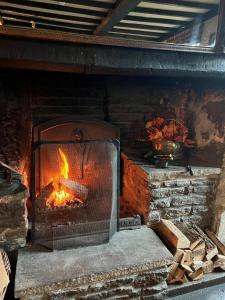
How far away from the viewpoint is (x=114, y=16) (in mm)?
2064

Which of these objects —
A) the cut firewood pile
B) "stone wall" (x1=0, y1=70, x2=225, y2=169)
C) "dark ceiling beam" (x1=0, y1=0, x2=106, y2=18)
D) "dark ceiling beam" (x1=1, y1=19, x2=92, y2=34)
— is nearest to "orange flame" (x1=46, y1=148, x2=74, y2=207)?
"stone wall" (x1=0, y1=70, x2=225, y2=169)

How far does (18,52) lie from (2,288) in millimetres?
1527

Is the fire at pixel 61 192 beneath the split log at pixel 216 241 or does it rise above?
above

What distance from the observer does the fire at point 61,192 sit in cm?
231

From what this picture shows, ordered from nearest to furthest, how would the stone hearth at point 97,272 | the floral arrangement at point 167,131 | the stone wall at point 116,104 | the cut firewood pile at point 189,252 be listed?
the stone hearth at point 97,272, the cut firewood pile at point 189,252, the stone wall at point 116,104, the floral arrangement at point 167,131

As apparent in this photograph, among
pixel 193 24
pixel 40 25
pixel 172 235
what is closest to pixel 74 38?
pixel 40 25

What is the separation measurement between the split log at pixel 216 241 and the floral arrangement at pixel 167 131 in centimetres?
91

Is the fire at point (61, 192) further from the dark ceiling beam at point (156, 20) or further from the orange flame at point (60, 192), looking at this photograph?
the dark ceiling beam at point (156, 20)

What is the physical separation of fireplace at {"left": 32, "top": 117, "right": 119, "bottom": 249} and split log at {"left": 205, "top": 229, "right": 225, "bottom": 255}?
0.96 meters

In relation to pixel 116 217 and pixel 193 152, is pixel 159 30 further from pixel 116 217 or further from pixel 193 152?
pixel 116 217

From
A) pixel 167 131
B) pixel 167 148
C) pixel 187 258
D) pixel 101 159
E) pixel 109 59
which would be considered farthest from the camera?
pixel 167 131

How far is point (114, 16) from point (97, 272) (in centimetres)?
188

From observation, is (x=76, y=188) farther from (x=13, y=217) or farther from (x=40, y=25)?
(x=40, y=25)

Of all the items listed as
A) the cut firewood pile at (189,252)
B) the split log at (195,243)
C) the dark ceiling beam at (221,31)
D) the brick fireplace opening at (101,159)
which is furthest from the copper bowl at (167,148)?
the dark ceiling beam at (221,31)
